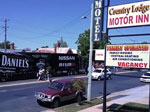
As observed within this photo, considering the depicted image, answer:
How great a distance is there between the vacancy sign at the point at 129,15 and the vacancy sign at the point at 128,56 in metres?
0.96

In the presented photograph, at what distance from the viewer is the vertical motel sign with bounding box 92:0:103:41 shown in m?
11.9

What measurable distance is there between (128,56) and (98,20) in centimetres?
357

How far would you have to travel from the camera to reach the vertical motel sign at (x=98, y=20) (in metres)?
11.9

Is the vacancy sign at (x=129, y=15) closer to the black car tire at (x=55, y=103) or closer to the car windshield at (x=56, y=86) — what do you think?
the car windshield at (x=56, y=86)

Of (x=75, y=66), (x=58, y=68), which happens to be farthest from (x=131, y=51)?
(x=75, y=66)

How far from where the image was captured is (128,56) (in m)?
9.84

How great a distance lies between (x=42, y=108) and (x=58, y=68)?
22.5 metres

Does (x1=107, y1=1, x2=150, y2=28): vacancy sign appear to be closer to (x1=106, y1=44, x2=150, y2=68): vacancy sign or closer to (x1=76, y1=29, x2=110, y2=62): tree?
(x1=106, y1=44, x2=150, y2=68): vacancy sign

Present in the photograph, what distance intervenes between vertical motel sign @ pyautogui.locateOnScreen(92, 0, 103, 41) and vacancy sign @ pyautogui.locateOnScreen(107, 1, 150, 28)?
1535 millimetres

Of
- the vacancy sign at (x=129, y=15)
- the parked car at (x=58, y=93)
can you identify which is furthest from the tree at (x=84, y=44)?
the vacancy sign at (x=129, y=15)

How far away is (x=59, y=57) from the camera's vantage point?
35.8 meters

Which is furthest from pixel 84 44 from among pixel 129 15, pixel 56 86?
pixel 129 15

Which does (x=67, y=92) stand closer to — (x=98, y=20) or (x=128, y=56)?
(x=98, y=20)

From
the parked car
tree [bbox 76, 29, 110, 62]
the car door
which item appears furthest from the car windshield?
tree [bbox 76, 29, 110, 62]
